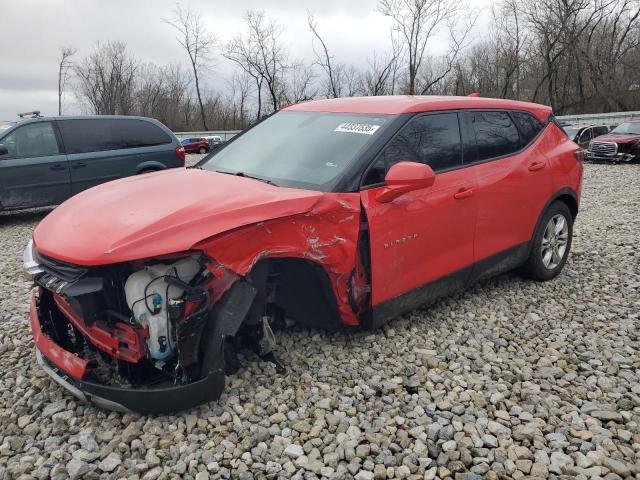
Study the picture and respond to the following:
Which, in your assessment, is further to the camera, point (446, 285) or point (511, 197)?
point (511, 197)

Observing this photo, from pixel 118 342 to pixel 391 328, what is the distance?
6.51ft

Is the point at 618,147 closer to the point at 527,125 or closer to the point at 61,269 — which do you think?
the point at 527,125

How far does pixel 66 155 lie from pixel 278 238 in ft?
23.7

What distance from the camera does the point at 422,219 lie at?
3.41m

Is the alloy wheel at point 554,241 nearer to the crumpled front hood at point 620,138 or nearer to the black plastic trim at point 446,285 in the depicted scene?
the black plastic trim at point 446,285

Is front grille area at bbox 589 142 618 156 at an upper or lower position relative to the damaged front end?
lower

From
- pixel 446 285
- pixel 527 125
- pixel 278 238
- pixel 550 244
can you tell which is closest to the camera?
pixel 278 238

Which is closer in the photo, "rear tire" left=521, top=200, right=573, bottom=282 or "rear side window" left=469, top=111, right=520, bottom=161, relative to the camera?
"rear side window" left=469, top=111, right=520, bottom=161

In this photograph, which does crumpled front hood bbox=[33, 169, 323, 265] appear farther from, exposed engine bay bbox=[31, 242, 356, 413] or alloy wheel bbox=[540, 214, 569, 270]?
Result: alloy wheel bbox=[540, 214, 569, 270]

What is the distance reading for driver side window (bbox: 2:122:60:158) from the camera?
8.27m

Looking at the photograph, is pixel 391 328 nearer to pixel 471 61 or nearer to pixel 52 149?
pixel 52 149

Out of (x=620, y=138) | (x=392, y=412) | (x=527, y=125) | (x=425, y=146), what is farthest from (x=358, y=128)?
(x=620, y=138)

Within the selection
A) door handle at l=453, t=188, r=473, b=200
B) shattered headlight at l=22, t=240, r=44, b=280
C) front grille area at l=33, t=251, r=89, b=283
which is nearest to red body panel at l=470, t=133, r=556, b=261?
door handle at l=453, t=188, r=473, b=200

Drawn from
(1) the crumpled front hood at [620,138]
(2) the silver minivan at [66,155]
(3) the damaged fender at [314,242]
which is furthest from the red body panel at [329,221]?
(1) the crumpled front hood at [620,138]
